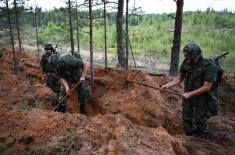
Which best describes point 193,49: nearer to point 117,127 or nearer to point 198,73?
point 198,73

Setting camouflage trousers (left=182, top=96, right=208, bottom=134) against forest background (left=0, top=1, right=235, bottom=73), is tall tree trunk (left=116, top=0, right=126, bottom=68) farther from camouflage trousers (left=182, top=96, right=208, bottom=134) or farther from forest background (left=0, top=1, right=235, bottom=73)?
camouflage trousers (left=182, top=96, right=208, bottom=134)

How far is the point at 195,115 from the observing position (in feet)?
20.3

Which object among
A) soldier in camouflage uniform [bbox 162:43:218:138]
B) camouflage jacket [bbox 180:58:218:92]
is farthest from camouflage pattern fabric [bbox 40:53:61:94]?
camouflage jacket [bbox 180:58:218:92]

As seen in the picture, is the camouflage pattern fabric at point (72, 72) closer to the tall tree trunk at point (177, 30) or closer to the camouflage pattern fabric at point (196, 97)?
the camouflage pattern fabric at point (196, 97)

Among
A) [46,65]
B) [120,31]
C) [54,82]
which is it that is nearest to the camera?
[54,82]

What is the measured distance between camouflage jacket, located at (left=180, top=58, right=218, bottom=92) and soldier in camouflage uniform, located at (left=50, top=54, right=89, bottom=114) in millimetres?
2753

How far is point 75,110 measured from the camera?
31.6ft

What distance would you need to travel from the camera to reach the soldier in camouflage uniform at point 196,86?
5.66 m

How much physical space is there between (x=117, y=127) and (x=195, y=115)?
1966mm

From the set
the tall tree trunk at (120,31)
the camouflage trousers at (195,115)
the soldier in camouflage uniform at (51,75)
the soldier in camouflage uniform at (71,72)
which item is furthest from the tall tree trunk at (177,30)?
the camouflage trousers at (195,115)

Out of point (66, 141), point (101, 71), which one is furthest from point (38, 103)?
point (66, 141)

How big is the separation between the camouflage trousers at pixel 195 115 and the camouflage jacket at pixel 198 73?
263 mm

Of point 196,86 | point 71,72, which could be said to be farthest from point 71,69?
point 196,86

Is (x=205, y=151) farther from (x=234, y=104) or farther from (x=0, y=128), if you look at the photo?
(x=234, y=104)
